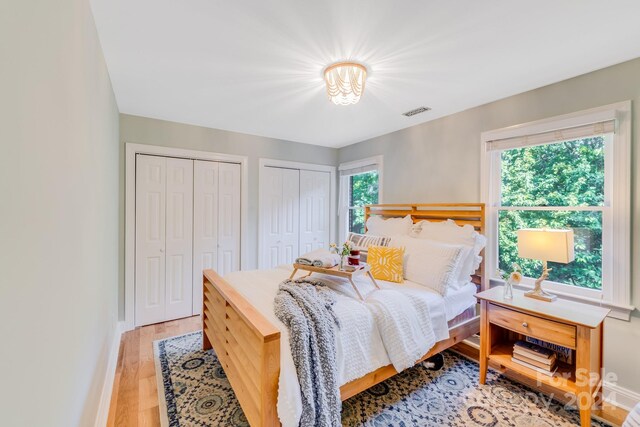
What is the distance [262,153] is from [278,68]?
2.03 metres

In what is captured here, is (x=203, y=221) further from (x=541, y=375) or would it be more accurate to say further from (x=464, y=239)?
(x=541, y=375)

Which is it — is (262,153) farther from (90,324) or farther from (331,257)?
(90,324)

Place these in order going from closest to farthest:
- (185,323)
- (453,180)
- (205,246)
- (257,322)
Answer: (257,322), (453,180), (185,323), (205,246)

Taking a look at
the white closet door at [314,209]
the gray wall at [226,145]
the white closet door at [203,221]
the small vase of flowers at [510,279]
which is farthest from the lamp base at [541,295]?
the white closet door at [203,221]

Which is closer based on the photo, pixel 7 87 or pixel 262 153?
pixel 7 87

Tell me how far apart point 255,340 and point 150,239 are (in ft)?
8.20

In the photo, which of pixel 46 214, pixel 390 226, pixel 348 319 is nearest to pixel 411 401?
pixel 348 319

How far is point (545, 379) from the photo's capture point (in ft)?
6.36

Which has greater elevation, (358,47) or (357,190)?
(358,47)

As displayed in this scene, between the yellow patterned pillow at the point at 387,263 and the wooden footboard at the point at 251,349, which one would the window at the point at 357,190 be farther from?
the wooden footboard at the point at 251,349

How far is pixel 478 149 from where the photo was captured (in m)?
2.86

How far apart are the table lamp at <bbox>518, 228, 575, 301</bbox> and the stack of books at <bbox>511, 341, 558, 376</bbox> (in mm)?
373

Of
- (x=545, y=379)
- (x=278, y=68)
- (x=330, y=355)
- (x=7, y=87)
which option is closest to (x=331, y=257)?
(x=330, y=355)

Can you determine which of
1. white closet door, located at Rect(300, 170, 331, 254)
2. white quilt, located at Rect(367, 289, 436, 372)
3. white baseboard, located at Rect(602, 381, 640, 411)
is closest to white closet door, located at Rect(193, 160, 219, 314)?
white closet door, located at Rect(300, 170, 331, 254)
